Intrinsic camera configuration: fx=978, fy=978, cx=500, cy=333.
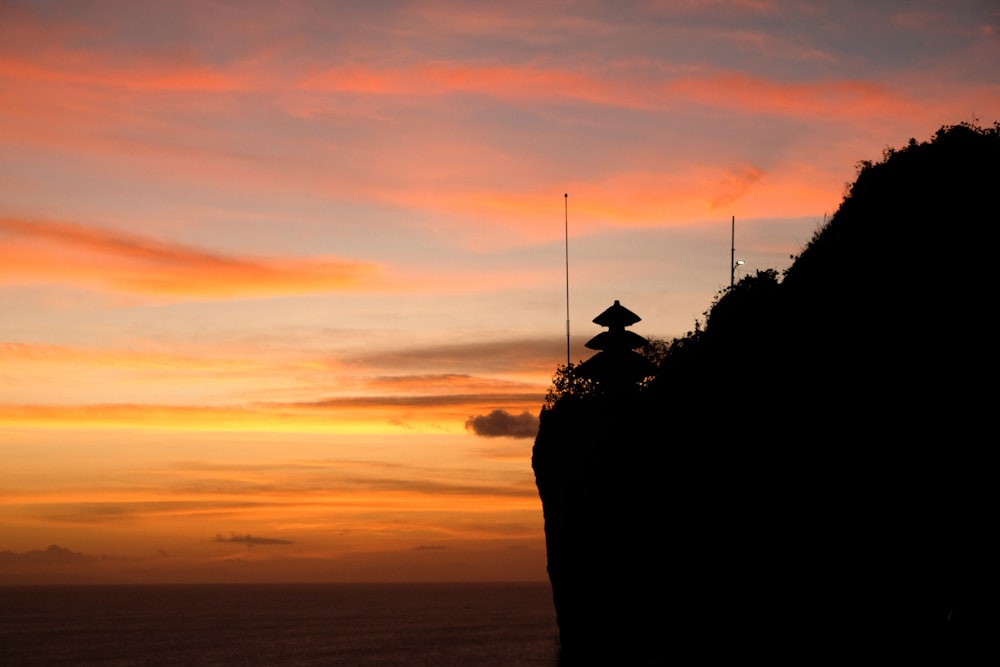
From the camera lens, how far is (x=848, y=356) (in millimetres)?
33750

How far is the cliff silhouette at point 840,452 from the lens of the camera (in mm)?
28219

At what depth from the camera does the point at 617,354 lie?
2035 inches

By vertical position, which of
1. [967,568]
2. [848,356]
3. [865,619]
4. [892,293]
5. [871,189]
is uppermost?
[871,189]

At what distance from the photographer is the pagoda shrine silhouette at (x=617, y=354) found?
5081cm

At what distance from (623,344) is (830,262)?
1635 cm

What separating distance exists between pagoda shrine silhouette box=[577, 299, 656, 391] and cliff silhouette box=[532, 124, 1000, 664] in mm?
3922

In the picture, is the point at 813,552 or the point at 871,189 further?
the point at 871,189

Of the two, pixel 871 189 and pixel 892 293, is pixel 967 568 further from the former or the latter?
pixel 871 189

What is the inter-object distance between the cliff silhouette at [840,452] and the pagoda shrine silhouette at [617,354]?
12.9ft

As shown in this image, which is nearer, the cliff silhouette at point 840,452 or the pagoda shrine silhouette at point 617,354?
the cliff silhouette at point 840,452

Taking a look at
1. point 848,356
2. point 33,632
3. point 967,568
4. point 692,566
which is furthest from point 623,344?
point 33,632

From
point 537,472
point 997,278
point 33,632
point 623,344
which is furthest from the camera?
point 33,632

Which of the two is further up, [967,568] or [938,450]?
[938,450]

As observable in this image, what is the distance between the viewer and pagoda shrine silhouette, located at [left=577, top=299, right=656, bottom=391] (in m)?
50.8
